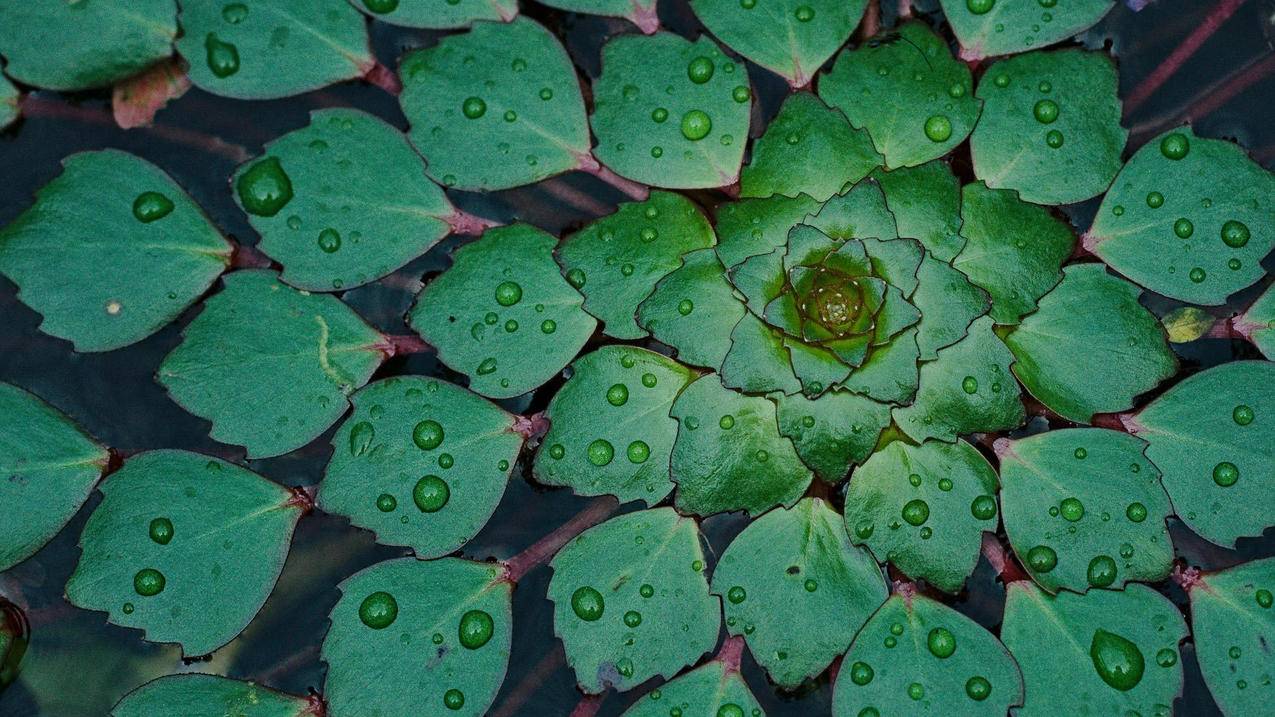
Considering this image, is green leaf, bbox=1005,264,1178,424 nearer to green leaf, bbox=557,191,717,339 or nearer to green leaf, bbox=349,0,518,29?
green leaf, bbox=557,191,717,339

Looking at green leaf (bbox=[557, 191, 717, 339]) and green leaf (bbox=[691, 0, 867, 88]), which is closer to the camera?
green leaf (bbox=[557, 191, 717, 339])

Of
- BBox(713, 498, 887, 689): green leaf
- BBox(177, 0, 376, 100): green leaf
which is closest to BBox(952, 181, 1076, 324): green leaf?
BBox(713, 498, 887, 689): green leaf

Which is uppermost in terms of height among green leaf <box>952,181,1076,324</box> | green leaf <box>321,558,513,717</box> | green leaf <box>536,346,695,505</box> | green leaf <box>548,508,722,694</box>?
green leaf <box>952,181,1076,324</box>

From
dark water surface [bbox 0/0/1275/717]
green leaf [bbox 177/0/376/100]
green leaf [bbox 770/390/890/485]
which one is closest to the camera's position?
green leaf [bbox 770/390/890/485]

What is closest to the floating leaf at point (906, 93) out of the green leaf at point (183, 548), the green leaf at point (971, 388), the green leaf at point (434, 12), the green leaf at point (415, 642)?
the green leaf at point (971, 388)

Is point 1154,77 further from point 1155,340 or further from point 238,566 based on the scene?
point 238,566

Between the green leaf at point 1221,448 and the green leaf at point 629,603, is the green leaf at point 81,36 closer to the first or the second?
the green leaf at point 629,603

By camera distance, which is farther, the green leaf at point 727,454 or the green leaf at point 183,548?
the green leaf at point 183,548
